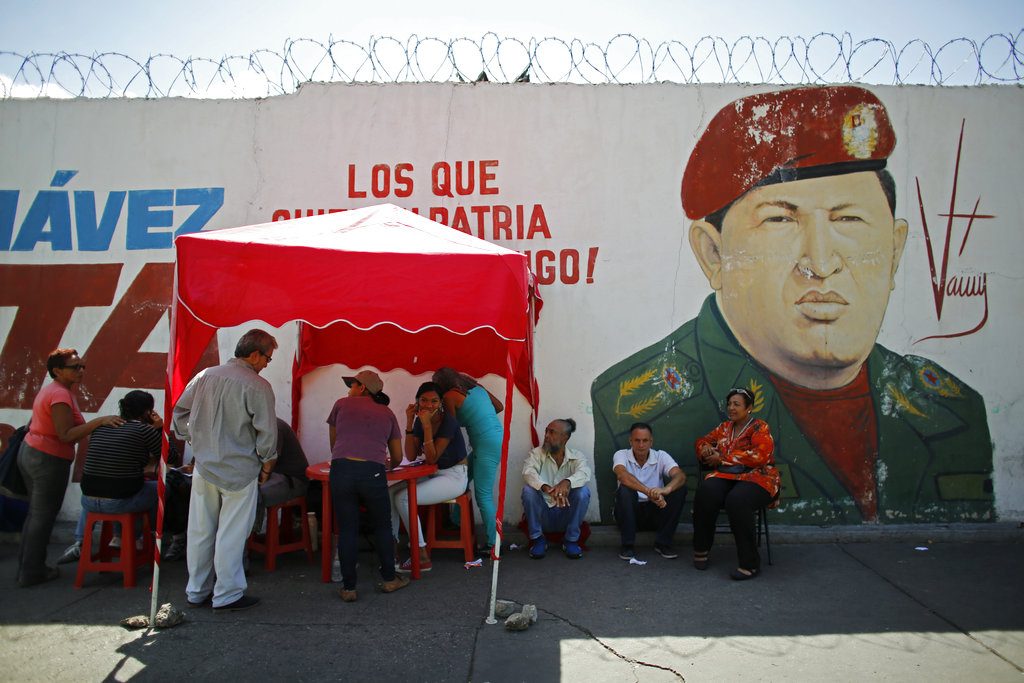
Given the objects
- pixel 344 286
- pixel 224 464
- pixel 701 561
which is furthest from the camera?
pixel 701 561

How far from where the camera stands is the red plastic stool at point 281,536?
17.0ft

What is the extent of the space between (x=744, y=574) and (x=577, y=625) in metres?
1.41

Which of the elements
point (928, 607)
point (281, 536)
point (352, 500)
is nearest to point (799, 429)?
point (928, 607)

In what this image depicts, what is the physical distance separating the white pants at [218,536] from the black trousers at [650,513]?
2.59 m

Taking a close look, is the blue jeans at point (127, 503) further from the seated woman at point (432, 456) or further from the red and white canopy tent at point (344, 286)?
the seated woman at point (432, 456)

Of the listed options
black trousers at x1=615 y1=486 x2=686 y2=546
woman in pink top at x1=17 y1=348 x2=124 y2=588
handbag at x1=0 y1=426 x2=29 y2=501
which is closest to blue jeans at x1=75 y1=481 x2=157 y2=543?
woman in pink top at x1=17 y1=348 x2=124 y2=588

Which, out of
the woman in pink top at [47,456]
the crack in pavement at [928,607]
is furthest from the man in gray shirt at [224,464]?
the crack in pavement at [928,607]

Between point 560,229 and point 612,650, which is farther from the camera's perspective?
point 560,229

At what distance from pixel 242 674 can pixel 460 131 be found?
14.2 feet

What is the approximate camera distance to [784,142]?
6.04m

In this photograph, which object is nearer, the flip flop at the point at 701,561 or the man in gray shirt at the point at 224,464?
the man in gray shirt at the point at 224,464

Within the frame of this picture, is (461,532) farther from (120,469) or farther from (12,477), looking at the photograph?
(12,477)

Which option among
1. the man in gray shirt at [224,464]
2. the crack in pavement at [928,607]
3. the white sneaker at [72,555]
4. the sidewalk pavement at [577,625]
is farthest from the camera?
the white sneaker at [72,555]

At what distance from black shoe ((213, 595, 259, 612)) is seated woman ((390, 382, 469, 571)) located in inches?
40.6
